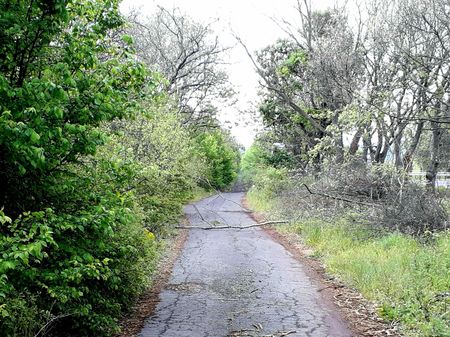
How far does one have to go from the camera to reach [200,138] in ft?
136

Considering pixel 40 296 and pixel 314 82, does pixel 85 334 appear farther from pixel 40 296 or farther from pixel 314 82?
pixel 314 82

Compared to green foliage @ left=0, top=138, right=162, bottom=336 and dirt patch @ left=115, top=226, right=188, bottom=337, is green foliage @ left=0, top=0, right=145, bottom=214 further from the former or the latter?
dirt patch @ left=115, top=226, right=188, bottom=337

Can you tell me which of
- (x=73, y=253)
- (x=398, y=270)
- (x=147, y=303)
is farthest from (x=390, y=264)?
(x=73, y=253)

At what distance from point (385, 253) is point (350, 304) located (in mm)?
2236

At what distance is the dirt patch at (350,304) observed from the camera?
24.2 feet

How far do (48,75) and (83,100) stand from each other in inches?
27.3

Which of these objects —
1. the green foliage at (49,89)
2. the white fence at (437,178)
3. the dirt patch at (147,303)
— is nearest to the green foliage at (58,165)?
the green foliage at (49,89)

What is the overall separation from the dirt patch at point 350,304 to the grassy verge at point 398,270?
170 millimetres

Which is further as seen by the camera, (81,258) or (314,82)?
(314,82)

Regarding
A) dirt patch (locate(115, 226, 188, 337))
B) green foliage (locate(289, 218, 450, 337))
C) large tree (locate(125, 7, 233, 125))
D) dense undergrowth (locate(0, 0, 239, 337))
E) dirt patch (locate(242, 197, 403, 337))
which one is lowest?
dirt patch (locate(115, 226, 188, 337))

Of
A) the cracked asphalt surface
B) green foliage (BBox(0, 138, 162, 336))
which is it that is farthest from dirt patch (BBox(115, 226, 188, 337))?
green foliage (BBox(0, 138, 162, 336))

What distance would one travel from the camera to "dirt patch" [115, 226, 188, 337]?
7.74 metres

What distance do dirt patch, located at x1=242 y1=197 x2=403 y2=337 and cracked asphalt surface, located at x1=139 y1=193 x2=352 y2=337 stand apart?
193 millimetres

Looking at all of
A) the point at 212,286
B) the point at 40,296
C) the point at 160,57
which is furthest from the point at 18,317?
the point at 160,57
